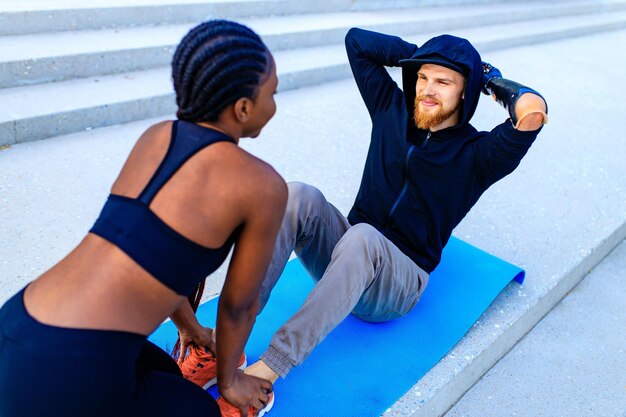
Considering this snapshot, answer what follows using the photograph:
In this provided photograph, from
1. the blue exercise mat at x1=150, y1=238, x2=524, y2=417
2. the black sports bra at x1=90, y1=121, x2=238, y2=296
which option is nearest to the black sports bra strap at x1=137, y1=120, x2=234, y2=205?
the black sports bra at x1=90, y1=121, x2=238, y2=296

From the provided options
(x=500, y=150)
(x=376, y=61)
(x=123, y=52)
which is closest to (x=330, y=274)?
(x=500, y=150)

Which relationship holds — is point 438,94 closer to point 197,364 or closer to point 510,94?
point 510,94

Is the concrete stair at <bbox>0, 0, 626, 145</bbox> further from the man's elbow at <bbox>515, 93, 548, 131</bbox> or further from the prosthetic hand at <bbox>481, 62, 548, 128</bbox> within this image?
the man's elbow at <bbox>515, 93, 548, 131</bbox>

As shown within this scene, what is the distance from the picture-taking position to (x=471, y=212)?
128 inches

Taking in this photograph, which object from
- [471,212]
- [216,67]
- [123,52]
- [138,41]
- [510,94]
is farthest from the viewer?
[138,41]

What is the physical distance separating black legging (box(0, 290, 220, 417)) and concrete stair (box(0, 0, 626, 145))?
2.34 meters

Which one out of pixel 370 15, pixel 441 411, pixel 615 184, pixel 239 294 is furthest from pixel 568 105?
pixel 239 294

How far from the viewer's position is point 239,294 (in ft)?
4.44

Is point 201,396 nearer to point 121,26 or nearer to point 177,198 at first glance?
point 177,198

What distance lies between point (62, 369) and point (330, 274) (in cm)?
89

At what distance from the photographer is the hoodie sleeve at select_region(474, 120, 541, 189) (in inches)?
76.5

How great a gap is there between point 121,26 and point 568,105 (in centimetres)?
353

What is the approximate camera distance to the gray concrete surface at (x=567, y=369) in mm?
2297

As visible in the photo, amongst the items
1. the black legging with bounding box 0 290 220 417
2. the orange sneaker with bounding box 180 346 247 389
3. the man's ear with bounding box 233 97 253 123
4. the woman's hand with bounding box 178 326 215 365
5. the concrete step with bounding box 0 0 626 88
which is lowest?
the orange sneaker with bounding box 180 346 247 389
